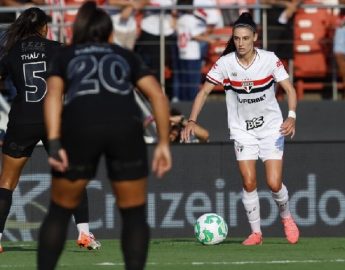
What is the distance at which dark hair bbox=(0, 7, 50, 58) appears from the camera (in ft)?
34.3

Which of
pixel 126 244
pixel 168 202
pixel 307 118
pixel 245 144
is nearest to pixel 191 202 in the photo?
pixel 168 202

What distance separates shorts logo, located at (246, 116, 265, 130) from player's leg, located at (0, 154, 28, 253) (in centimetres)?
242

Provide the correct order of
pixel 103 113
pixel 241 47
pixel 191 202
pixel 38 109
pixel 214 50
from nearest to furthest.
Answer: pixel 103 113, pixel 38 109, pixel 241 47, pixel 191 202, pixel 214 50

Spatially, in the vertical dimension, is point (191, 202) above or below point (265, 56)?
below

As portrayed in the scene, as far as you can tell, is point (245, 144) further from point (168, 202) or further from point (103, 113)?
point (103, 113)

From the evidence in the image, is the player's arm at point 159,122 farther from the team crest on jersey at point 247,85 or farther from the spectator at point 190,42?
the spectator at point 190,42

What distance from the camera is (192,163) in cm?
1366

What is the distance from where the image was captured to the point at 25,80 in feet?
34.2

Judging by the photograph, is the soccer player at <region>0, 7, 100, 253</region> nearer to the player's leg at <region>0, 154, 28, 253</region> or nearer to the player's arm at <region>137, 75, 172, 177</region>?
the player's leg at <region>0, 154, 28, 253</region>

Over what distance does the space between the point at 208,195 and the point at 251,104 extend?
228 cm

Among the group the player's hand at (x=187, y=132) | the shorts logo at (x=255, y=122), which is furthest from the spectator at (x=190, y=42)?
the player's hand at (x=187, y=132)

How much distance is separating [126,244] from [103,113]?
0.85 m

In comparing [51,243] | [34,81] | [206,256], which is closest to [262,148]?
[206,256]

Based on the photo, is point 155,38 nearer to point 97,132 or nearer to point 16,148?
point 16,148
